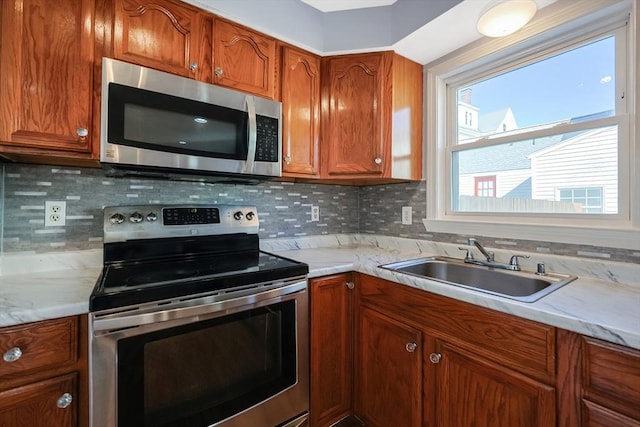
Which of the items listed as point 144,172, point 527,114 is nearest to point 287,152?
point 144,172

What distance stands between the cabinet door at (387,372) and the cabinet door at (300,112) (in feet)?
2.98

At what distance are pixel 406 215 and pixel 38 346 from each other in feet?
6.24

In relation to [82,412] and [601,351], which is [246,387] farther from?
[601,351]

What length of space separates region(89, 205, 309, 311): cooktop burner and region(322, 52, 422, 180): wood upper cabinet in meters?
0.67

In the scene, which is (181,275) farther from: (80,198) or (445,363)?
(445,363)

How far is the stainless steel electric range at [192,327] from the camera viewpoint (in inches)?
36.4

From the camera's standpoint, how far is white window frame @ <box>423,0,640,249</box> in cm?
119

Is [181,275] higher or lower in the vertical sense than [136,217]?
lower

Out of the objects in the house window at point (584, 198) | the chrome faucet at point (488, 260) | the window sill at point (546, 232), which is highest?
the house window at point (584, 198)

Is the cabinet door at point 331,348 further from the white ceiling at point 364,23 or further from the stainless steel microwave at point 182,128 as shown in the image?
the white ceiling at point 364,23

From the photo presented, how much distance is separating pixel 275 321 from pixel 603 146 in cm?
168

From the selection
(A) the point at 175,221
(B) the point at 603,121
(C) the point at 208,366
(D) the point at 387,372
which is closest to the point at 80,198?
(A) the point at 175,221

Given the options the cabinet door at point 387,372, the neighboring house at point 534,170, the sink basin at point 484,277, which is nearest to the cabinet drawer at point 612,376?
the sink basin at point 484,277

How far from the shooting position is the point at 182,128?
1.29 m
